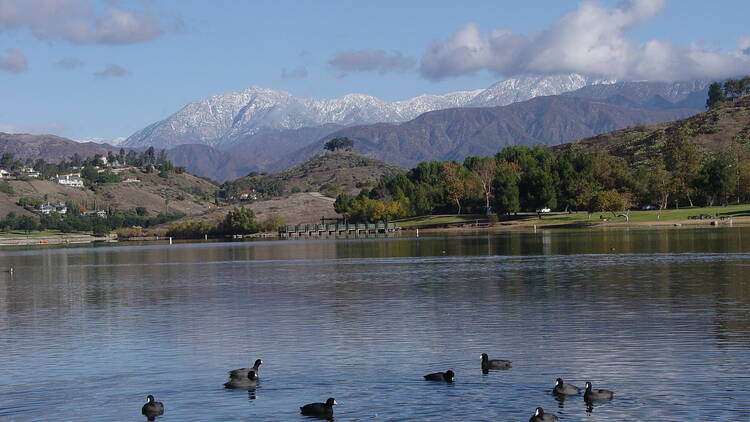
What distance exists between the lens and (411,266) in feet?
346

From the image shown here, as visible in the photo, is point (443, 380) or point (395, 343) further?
point (395, 343)

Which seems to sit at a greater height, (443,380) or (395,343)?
(395,343)

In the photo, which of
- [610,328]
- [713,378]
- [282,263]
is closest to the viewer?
[713,378]

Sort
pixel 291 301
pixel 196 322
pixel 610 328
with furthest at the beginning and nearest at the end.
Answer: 1. pixel 291 301
2. pixel 196 322
3. pixel 610 328

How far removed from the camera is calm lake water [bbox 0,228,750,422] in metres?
33.9

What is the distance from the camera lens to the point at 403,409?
32938 millimetres

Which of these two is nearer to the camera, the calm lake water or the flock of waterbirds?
the flock of waterbirds

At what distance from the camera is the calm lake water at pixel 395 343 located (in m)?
33.9

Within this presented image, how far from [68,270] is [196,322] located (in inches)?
2906

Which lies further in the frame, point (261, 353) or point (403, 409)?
point (261, 353)

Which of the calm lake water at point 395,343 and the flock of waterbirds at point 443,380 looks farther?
the calm lake water at point 395,343

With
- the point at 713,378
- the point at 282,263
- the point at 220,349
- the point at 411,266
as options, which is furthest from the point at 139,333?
the point at 282,263

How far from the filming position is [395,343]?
153 ft

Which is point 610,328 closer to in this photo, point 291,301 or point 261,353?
point 261,353
